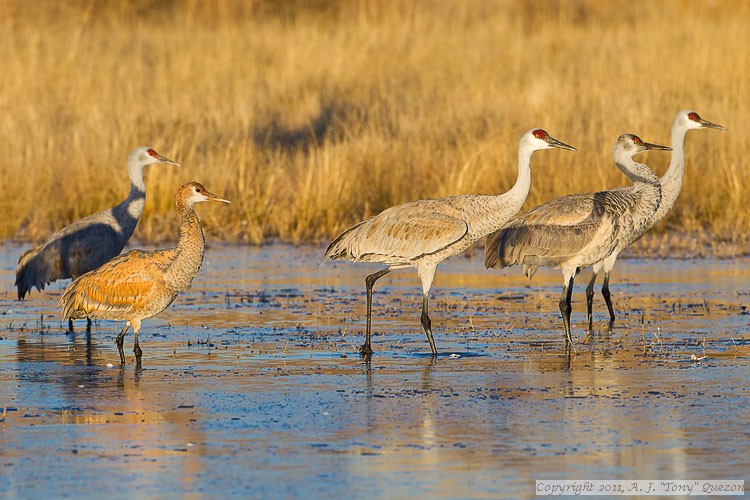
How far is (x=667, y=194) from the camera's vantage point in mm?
11742

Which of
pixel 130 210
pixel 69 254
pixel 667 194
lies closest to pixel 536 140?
pixel 667 194

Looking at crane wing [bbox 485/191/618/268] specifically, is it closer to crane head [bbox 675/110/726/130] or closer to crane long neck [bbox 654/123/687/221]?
crane long neck [bbox 654/123/687/221]

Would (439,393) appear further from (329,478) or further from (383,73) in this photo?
(383,73)

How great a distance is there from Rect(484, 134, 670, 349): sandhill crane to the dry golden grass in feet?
12.2

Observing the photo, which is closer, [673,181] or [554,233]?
[554,233]

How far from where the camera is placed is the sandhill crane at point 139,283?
8.84 meters

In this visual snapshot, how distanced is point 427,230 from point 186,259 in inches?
63.6

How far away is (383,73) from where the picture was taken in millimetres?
21188

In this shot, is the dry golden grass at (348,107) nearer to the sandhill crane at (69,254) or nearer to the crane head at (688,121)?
the crane head at (688,121)

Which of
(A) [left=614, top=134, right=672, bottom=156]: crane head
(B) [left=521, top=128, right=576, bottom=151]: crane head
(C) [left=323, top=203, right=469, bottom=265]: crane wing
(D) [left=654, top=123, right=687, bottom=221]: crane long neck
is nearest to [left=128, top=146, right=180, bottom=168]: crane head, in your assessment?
(C) [left=323, top=203, right=469, bottom=265]: crane wing

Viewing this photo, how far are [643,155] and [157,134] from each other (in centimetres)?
605

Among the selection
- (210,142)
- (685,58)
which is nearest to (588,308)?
(210,142)

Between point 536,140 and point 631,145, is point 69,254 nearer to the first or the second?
point 536,140

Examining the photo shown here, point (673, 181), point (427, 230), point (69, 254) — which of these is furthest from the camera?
point (673, 181)
